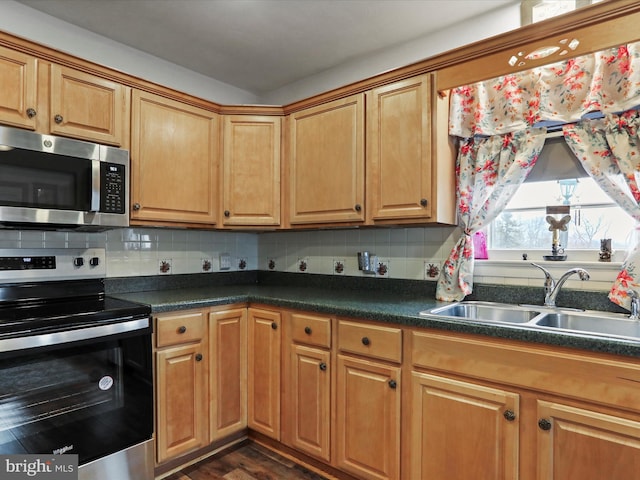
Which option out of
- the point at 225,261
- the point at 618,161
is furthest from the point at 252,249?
the point at 618,161

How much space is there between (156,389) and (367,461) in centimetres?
Result: 106

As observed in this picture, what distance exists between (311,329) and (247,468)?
83 cm

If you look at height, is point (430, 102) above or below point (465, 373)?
above

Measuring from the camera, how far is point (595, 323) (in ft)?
5.65

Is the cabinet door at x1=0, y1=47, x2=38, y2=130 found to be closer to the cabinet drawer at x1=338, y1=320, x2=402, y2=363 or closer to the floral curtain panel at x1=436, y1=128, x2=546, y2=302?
the cabinet drawer at x1=338, y1=320, x2=402, y2=363

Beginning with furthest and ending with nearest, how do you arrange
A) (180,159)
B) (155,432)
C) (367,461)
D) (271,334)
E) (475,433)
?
(180,159) → (271,334) → (155,432) → (367,461) → (475,433)

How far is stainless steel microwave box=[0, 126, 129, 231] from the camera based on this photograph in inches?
68.5

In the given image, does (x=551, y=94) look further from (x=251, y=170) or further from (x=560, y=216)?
(x=251, y=170)

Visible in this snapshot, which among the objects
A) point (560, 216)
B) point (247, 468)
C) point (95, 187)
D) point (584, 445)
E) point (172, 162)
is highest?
point (172, 162)

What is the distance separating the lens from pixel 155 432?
1.94 metres

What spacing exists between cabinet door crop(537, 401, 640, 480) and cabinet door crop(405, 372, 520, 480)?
0.32 feet

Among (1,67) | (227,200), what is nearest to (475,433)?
(227,200)

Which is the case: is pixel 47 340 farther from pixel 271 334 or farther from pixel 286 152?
pixel 286 152

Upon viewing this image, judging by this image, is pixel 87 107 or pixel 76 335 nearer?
A: pixel 76 335
